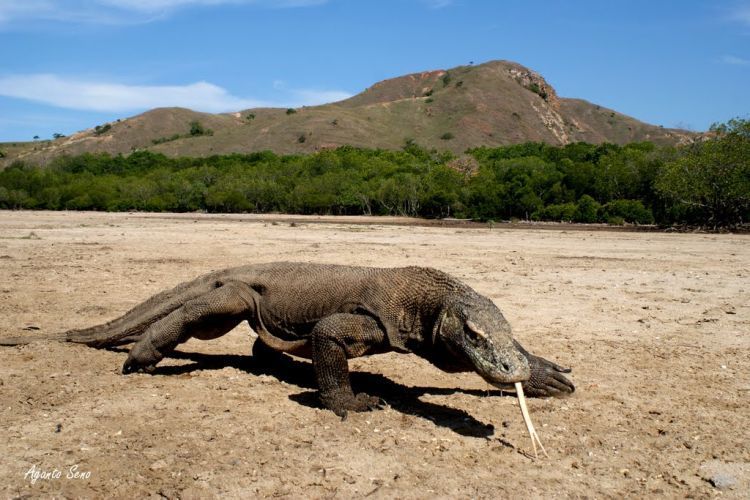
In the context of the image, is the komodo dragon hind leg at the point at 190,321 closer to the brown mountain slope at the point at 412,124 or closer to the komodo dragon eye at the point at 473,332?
the komodo dragon eye at the point at 473,332

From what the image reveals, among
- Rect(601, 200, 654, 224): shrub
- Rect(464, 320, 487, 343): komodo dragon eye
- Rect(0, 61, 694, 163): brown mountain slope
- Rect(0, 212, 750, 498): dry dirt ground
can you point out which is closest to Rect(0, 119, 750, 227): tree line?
Rect(601, 200, 654, 224): shrub

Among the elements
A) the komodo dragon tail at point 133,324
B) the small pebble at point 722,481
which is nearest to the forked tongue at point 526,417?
the small pebble at point 722,481

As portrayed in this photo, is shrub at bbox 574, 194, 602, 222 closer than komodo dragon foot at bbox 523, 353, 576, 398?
No

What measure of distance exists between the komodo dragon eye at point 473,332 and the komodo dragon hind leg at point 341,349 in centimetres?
87

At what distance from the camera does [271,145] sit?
11619 cm

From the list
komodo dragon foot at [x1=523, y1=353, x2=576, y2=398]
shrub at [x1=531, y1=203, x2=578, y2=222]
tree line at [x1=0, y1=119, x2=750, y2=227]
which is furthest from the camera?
shrub at [x1=531, y1=203, x2=578, y2=222]

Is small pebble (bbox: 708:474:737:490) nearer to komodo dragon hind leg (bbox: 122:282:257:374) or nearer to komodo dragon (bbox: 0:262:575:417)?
komodo dragon (bbox: 0:262:575:417)

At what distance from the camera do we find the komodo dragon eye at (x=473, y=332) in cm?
480

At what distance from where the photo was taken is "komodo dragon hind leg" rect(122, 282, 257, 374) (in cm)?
639

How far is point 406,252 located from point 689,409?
14.2 meters

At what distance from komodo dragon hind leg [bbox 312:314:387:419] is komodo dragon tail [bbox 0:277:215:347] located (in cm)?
181

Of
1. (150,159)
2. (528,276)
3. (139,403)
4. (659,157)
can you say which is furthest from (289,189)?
(139,403)

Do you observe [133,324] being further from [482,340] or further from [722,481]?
[722,481]
